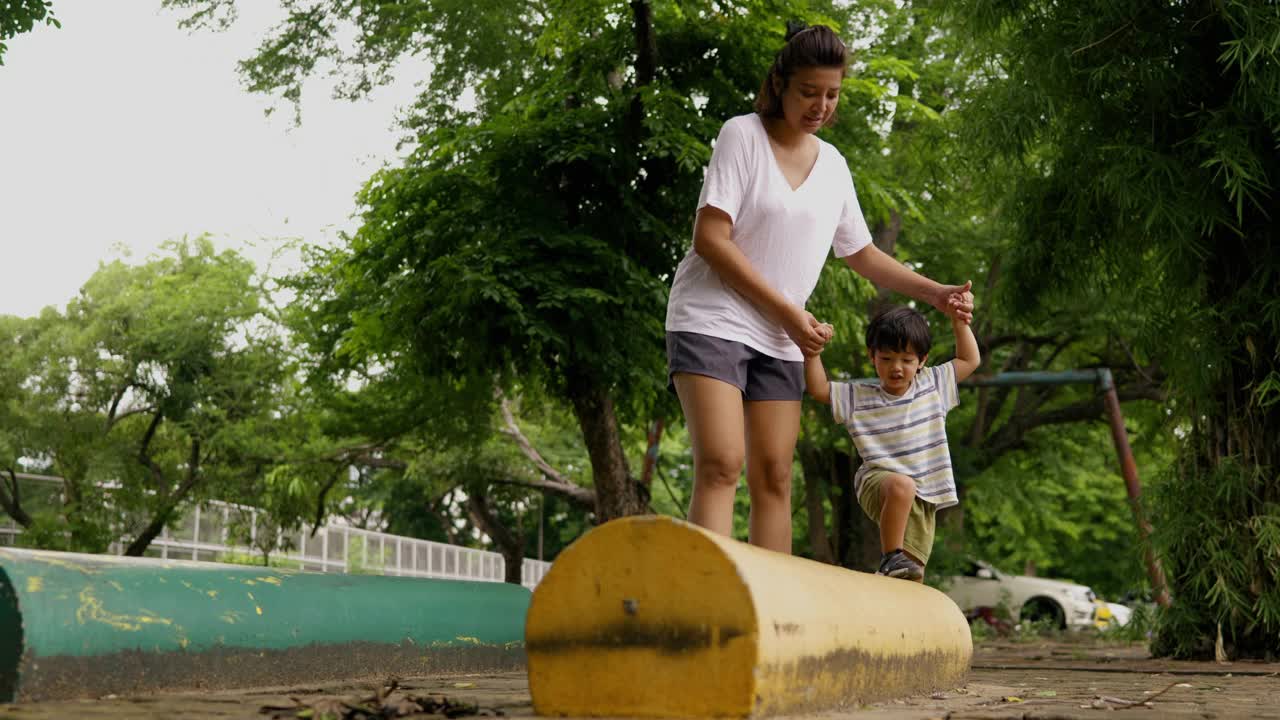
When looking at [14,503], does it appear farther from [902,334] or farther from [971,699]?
[971,699]

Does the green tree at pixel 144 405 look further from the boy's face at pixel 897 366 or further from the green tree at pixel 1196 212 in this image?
the boy's face at pixel 897 366

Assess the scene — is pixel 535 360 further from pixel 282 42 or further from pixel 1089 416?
pixel 1089 416

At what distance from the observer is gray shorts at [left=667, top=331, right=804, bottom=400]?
12.3 feet

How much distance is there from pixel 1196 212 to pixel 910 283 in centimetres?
451

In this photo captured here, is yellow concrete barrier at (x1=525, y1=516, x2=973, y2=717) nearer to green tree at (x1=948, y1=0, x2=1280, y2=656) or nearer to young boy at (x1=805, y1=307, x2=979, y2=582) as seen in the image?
young boy at (x1=805, y1=307, x2=979, y2=582)

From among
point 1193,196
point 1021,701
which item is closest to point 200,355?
point 1193,196

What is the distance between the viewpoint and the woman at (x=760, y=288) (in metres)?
3.76

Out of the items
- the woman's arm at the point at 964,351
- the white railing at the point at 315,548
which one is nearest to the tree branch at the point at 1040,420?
the white railing at the point at 315,548

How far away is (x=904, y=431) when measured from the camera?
469cm

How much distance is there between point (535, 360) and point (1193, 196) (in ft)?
17.8

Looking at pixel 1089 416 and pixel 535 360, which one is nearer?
pixel 535 360

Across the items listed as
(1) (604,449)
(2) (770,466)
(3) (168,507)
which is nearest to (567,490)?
(3) (168,507)

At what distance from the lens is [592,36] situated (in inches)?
474

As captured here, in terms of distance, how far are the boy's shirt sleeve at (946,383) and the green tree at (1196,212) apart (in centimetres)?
372
